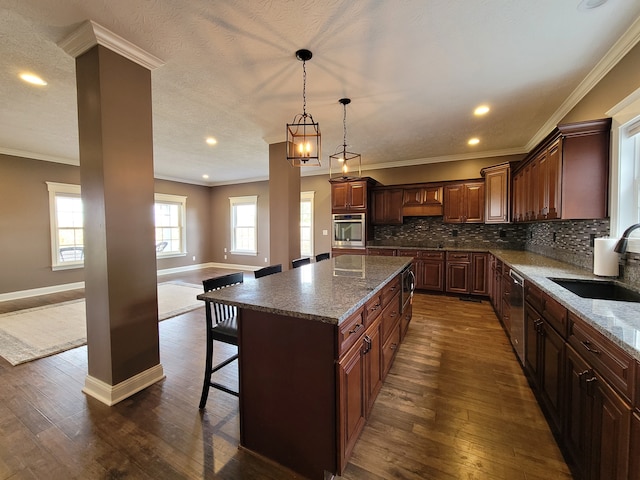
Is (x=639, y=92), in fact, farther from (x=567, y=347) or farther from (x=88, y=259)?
(x=88, y=259)

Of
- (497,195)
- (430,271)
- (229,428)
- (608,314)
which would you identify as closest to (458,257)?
(430,271)

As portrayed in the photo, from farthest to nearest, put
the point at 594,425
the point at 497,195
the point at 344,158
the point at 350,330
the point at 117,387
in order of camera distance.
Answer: the point at 497,195 → the point at 344,158 → the point at 117,387 → the point at 350,330 → the point at 594,425

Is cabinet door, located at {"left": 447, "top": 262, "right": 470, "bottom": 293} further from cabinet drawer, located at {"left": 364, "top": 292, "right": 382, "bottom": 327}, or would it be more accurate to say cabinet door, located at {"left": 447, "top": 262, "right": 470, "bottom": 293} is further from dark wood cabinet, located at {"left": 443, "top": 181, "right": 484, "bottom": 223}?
cabinet drawer, located at {"left": 364, "top": 292, "right": 382, "bottom": 327}

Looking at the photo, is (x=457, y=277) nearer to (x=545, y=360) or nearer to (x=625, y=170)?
(x=625, y=170)

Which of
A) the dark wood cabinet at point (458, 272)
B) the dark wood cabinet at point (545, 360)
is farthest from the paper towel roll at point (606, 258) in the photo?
the dark wood cabinet at point (458, 272)

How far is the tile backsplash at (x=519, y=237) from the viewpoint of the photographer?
8.03 feet

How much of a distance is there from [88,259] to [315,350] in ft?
6.38

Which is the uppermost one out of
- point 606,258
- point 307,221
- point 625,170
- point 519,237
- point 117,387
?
point 625,170

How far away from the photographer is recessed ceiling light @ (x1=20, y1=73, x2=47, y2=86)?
248 cm

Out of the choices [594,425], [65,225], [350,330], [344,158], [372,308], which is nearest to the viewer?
[594,425]

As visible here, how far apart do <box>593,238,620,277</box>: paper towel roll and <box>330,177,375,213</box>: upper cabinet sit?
370 centimetres

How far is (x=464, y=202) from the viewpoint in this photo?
198 inches

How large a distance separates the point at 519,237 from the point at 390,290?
13.4 feet

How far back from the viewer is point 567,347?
1477 mm
